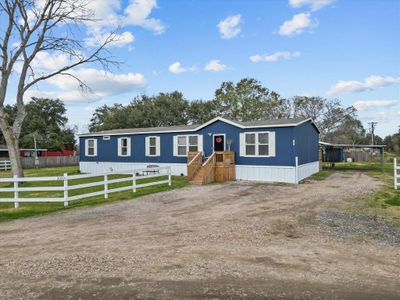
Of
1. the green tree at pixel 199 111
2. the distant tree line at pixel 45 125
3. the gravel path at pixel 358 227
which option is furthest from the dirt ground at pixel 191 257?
the distant tree line at pixel 45 125

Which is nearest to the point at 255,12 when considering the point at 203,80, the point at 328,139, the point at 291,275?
the point at 203,80

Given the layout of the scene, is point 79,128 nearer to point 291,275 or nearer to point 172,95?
point 172,95

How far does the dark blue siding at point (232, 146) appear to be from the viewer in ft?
53.8

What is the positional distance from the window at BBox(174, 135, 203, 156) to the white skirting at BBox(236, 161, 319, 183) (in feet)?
9.60

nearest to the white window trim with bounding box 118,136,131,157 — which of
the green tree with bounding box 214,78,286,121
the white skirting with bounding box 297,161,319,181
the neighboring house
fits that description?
the white skirting with bounding box 297,161,319,181

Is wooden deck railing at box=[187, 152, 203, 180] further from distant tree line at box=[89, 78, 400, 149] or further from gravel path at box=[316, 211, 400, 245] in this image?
distant tree line at box=[89, 78, 400, 149]

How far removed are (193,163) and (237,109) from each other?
27192mm

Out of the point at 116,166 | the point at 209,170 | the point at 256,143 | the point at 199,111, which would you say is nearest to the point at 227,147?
the point at 256,143

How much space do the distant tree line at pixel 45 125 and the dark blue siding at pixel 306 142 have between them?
1386 inches

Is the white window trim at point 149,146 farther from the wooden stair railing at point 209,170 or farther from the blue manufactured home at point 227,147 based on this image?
the wooden stair railing at point 209,170

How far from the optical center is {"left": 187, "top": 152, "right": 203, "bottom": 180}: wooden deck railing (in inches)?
647

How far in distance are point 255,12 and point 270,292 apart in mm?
15006

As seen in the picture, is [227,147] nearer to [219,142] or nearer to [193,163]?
[219,142]

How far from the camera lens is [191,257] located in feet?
17.1
